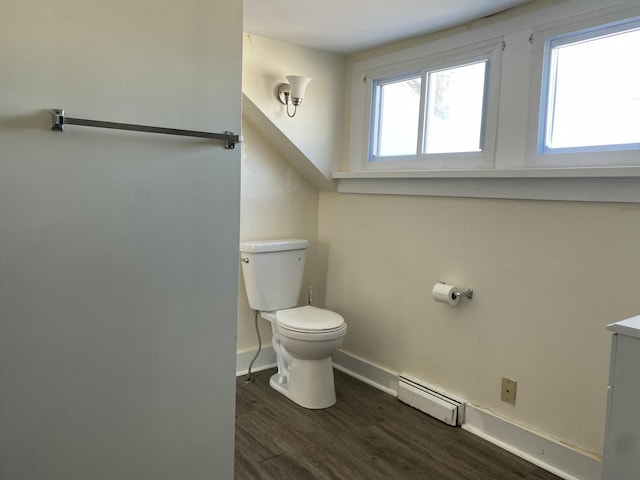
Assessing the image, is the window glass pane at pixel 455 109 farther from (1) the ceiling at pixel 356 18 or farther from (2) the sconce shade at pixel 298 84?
(2) the sconce shade at pixel 298 84

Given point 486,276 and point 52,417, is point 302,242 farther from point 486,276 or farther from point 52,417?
point 52,417

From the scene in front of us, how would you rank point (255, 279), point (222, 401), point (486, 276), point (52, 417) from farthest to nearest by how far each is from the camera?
point (255, 279) → point (486, 276) → point (222, 401) → point (52, 417)

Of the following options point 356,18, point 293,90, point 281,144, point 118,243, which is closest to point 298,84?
point 293,90

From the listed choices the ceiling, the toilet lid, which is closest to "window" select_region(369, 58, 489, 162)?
the ceiling

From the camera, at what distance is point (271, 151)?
298 cm

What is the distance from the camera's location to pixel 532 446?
6.90ft

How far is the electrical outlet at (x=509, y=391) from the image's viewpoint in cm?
219

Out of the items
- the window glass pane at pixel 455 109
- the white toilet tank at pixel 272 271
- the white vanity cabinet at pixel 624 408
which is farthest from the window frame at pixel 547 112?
the white toilet tank at pixel 272 271

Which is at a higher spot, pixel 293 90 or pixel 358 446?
pixel 293 90

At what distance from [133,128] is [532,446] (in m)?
2.02

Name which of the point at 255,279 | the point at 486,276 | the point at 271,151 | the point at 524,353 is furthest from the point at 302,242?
the point at 524,353

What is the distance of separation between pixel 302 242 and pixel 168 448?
158cm

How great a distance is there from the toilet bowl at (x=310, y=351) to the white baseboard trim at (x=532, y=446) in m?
0.72

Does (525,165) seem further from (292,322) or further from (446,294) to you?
(292,322)
